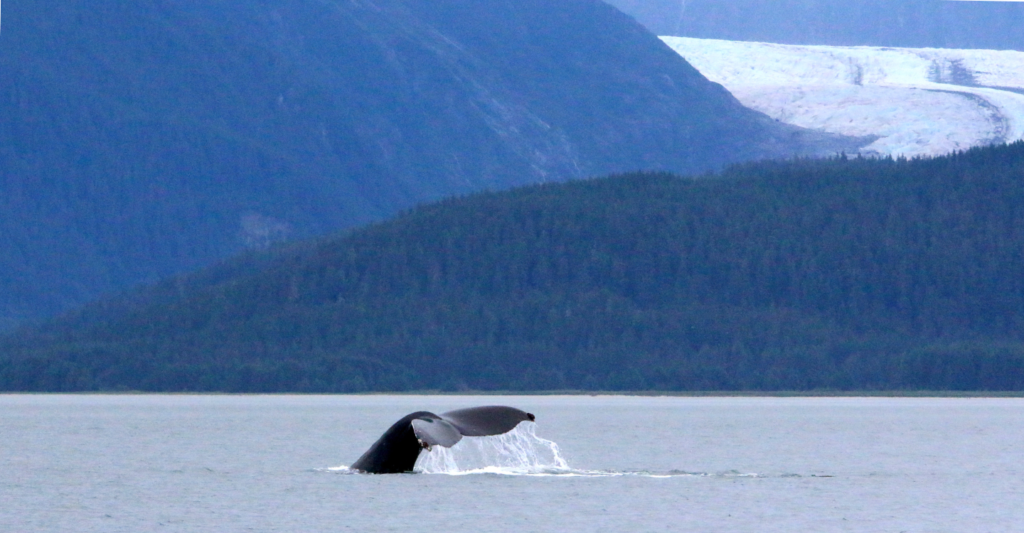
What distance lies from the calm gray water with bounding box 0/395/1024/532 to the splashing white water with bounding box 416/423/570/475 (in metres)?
0.32

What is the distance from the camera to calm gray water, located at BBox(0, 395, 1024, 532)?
Result: 5147 centimetres

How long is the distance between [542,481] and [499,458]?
1765 centimetres

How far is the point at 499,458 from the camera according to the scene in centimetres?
8056

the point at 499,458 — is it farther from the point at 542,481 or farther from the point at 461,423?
the point at 461,423

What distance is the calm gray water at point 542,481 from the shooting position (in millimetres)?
51469

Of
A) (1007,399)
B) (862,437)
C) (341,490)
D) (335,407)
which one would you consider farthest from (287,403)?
(341,490)

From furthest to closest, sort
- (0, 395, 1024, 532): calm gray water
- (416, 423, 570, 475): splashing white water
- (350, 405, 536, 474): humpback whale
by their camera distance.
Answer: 1. (416, 423, 570, 475): splashing white water
2. (0, 395, 1024, 532): calm gray water
3. (350, 405, 536, 474): humpback whale

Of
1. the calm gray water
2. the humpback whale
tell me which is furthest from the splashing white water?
the humpback whale

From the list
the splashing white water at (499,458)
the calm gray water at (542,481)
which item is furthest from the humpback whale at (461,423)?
the splashing white water at (499,458)

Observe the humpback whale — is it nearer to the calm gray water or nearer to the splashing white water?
the calm gray water

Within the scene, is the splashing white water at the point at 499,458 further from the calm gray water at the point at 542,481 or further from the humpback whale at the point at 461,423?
the humpback whale at the point at 461,423

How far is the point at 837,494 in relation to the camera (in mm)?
59719

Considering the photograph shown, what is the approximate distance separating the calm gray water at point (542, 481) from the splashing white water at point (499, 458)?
12.7 inches

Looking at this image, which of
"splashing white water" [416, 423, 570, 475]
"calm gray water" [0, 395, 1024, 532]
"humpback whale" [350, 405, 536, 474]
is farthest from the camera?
"splashing white water" [416, 423, 570, 475]
